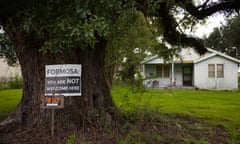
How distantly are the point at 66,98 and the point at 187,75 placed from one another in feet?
63.1

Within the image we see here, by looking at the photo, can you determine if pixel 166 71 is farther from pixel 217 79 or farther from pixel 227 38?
pixel 227 38

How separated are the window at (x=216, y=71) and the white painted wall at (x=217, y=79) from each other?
0.25 m

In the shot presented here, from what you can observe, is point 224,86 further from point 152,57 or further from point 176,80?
point 152,57

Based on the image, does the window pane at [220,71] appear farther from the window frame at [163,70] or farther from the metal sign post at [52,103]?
the metal sign post at [52,103]

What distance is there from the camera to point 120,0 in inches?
128

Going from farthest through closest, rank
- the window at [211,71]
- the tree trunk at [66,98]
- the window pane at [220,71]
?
the window at [211,71]
the window pane at [220,71]
the tree trunk at [66,98]

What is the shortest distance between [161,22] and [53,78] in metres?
3.35

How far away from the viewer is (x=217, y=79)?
20.7 m

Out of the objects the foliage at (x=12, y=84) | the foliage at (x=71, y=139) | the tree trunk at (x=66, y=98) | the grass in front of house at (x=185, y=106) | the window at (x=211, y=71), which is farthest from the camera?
the foliage at (x=12, y=84)

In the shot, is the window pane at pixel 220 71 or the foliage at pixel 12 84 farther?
the foliage at pixel 12 84

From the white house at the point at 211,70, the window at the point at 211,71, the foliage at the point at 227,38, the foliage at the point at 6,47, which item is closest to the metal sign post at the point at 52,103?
the foliage at the point at 6,47

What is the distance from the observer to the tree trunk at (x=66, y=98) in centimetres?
474

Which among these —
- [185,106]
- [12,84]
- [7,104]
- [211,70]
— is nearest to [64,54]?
[185,106]

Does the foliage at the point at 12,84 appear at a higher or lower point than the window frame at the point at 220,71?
lower
